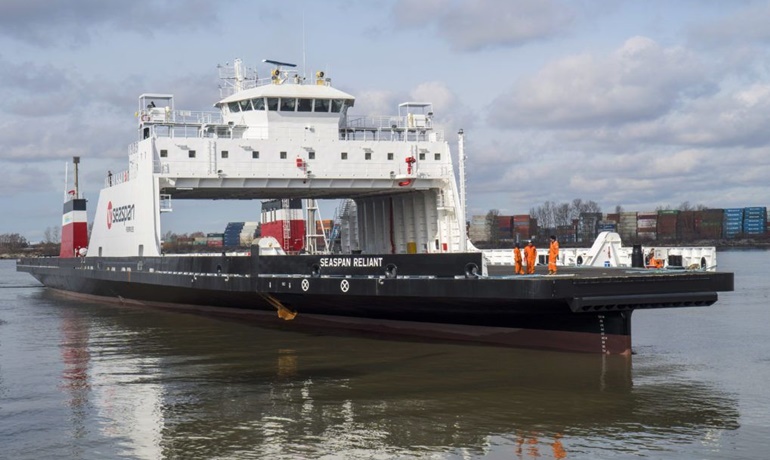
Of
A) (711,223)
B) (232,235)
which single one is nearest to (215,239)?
(232,235)

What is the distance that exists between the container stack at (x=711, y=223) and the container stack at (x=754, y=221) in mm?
15146

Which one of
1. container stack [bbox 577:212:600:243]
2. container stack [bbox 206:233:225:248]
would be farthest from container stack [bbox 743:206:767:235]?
container stack [bbox 206:233:225:248]

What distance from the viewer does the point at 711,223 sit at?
134 metres

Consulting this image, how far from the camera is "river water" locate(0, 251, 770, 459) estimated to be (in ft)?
35.0

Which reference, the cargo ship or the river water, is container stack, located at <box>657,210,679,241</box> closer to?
the cargo ship

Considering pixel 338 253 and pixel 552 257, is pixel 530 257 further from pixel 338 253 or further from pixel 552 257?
pixel 338 253

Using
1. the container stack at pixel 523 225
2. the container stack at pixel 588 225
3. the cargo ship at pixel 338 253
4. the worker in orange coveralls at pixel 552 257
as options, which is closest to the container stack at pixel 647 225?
the container stack at pixel 588 225

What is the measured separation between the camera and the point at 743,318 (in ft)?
84.0

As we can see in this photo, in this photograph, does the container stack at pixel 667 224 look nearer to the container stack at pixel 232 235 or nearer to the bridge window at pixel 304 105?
the container stack at pixel 232 235

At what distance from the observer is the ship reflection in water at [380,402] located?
10766 millimetres

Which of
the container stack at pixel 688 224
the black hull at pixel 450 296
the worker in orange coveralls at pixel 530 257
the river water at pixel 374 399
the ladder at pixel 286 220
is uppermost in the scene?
the container stack at pixel 688 224

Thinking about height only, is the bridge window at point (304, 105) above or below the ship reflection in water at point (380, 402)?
above

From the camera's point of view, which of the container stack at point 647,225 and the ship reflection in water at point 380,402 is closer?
the ship reflection in water at point 380,402

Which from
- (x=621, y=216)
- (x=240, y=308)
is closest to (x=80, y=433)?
(x=240, y=308)
